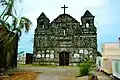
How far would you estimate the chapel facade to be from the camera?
41.0 meters

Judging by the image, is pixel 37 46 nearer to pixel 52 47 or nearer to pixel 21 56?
pixel 52 47

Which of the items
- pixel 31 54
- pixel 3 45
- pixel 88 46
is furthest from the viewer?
pixel 31 54

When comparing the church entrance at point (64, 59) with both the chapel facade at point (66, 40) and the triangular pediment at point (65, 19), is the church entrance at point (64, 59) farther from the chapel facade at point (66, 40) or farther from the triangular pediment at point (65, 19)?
the triangular pediment at point (65, 19)

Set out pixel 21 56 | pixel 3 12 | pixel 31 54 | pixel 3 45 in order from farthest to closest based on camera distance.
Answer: pixel 21 56 → pixel 31 54 → pixel 3 45 → pixel 3 12

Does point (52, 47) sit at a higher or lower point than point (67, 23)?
lower

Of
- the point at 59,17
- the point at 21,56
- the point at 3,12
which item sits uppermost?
the point at 59,17

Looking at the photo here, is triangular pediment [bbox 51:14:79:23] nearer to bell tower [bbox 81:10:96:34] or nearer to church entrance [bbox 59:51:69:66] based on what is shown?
bell tower [bbox 81:10:96:34]

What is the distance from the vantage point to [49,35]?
42.1 metres

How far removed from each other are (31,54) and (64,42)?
21.0 feet

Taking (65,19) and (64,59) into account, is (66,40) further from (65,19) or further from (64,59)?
(65,19)

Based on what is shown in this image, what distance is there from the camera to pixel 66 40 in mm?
41438

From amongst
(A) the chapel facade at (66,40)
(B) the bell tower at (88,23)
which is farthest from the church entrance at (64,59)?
(B) the bell tower at (88,23)

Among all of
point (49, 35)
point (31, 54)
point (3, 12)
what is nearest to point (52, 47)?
point (49, 35)

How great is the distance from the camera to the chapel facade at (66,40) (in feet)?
134
